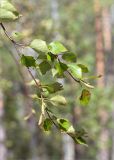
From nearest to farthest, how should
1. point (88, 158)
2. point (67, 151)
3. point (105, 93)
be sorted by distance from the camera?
point (105, 93)
point (67, 151)
point (88, 158)

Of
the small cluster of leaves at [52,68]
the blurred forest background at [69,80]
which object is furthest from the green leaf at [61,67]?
the blurred forest background at [69,80]

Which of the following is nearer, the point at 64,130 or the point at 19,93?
the point at 64,130

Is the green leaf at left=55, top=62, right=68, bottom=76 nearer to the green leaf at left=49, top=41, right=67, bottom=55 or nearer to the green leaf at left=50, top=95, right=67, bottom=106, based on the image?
the green leaf at left=49, top=41, right=67, bottom=55

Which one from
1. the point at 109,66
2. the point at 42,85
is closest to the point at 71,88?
the point at 109,66

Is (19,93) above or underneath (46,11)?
underneath

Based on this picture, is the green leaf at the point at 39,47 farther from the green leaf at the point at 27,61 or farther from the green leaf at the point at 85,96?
the green leaf at the point at 85,96

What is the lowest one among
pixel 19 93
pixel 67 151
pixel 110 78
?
pixel 67 151

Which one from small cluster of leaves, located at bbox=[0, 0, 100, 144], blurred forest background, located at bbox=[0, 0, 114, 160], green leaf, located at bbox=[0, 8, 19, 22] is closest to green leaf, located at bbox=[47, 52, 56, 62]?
small cluster of leaves, located at bbox=[0, 0, 100, 144]

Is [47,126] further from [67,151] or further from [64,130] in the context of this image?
[67,151]
